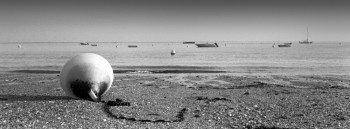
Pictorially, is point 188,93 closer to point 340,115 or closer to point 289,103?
point 289,103

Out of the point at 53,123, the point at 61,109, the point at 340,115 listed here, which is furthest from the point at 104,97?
the point at 340,115

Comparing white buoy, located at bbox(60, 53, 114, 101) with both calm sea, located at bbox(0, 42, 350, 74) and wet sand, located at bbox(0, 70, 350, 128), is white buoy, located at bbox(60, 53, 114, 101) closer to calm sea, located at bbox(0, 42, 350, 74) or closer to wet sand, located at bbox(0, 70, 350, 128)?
wet sand, located at bbox(0, 70, 350, 128)

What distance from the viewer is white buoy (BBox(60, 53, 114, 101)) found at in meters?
11.1

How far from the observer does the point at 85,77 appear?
36.6ft

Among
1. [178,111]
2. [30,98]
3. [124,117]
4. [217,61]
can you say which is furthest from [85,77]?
[217,61]

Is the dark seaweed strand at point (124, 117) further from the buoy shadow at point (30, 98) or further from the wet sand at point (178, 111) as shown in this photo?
the buoy shadow at point (30, 98)

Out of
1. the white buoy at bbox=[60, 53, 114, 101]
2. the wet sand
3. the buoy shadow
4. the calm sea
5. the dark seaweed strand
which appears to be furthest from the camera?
the calm sea

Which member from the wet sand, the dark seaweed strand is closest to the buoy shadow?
the wet sand

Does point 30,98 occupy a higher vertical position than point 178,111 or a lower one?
higher

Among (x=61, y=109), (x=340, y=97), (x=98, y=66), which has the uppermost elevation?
(x=98, y=66)

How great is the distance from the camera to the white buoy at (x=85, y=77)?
1114 centimetres

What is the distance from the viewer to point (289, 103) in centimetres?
1230

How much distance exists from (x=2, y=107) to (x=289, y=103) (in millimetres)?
9453

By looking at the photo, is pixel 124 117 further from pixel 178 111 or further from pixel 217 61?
pixel 217 61
